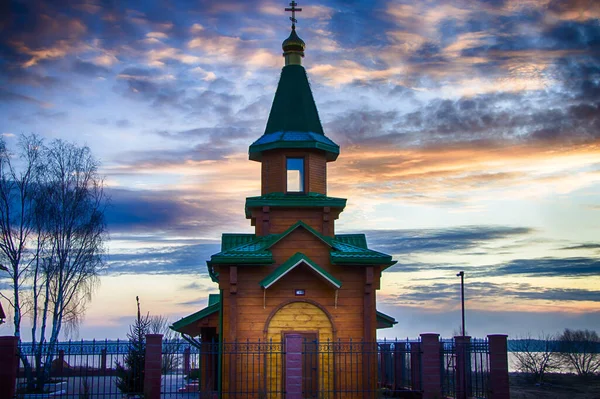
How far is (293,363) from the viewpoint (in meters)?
15.3

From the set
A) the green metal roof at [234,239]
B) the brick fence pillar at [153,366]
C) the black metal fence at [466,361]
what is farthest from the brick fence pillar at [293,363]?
the green metal roof at [234,239]

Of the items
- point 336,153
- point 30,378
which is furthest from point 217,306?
point 30,378

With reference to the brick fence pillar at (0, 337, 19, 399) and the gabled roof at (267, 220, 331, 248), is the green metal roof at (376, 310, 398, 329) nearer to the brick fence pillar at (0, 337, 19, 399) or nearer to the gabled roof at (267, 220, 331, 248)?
the gabled roof at (267, 220, 331, 248)

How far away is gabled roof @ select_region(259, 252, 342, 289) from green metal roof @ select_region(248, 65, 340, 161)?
4056 mm

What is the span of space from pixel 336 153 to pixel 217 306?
20.9ft

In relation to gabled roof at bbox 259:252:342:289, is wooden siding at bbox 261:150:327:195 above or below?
above

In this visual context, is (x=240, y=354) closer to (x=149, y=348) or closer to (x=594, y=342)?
(x=149, y=348)

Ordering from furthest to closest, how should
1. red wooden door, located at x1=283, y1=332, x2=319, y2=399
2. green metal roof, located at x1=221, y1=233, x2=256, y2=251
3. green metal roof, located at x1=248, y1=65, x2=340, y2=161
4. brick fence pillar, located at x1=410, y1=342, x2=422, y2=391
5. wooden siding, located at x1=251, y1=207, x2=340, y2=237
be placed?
green metal roof, located at x1=221, y1=233, x2=256, y2=251 → green metal roof, located at x1=248, y1=65, x2=340, y2=161 → wooden siding, located at x1=251, y1=207, x2=340, y2=237 → brick fence pillar, located at x1=410, y1=342, x2=422, y2=391 → red wooden door, located at x1=283, y1=332, x2=319, y2=399

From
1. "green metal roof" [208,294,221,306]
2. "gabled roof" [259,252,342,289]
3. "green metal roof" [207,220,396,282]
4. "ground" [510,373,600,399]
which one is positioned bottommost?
"ground" [510,373,600,399]

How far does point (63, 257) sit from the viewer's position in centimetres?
2627

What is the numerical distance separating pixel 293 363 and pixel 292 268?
10.9ft

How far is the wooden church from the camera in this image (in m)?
18.0

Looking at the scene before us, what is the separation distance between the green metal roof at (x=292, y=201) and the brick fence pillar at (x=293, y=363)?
18.0ft

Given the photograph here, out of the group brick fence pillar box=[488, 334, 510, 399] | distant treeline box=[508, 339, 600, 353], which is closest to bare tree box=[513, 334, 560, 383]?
distant treeline box=[508, 339, 600, 353]
